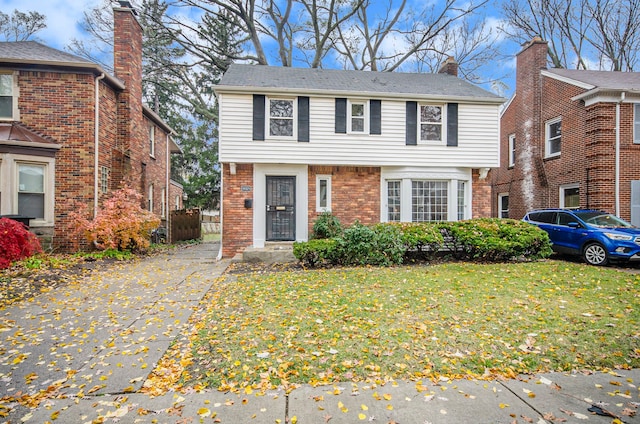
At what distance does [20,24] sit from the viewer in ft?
72.0

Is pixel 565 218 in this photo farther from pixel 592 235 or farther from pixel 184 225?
pixel 184 225

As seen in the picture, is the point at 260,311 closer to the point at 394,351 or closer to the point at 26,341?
the point at 394,351

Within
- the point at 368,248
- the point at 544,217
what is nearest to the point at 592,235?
the point at 544,217

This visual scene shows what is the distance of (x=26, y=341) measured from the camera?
4176 millimetres

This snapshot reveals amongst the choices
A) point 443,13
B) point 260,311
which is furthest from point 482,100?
point 443,13

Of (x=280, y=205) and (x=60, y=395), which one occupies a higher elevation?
(x=280, y=205)

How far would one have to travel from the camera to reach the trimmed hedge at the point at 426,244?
851 centimetres

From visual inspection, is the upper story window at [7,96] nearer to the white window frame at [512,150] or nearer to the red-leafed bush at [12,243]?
the red-leafed bush at [12,243]

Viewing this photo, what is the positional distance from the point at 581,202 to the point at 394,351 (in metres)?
12.4

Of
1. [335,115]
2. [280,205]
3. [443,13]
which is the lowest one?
[280,205]

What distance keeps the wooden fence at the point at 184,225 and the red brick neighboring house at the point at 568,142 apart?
15526 mm

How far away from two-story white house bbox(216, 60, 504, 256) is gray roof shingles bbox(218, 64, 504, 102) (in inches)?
2.7

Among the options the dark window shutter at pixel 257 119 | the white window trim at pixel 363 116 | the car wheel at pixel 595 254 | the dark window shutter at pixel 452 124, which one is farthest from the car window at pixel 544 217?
the dark window shutter at pixel 257 119

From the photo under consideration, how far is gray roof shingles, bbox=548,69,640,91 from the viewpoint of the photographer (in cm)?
1210
